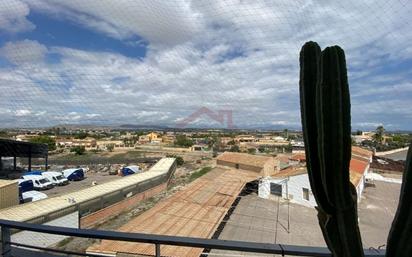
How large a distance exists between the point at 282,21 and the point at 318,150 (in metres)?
2.27

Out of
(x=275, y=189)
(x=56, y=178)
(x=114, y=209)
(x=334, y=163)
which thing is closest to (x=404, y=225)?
(x=334, y=163)

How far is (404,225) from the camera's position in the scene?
82 cm

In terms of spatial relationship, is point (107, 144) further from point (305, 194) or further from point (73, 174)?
point (305, 194)

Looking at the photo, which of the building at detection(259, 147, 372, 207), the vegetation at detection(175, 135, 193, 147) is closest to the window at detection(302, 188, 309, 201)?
the building at detection(259, 147, 372, 207)

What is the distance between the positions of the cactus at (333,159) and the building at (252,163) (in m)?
14.2

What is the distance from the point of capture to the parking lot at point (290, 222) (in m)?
7.18

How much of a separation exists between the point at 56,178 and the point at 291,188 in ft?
35.6

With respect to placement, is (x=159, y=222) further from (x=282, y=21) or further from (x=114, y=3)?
(x=282, y=21)

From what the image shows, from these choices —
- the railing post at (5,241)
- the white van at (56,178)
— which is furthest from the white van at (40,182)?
the railing post at (5,241)

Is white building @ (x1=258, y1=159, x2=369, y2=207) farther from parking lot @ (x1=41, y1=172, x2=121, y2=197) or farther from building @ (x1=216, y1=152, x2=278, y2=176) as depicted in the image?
parking lot @ (x1=41, y1=172, x2=121, y2=197)

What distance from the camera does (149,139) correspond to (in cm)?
3722

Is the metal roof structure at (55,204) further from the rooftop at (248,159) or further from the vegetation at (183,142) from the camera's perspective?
the vegetation at (183,142)

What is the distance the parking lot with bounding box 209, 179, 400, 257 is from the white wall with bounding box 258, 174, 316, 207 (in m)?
0.28

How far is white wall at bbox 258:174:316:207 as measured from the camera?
11.0 m
